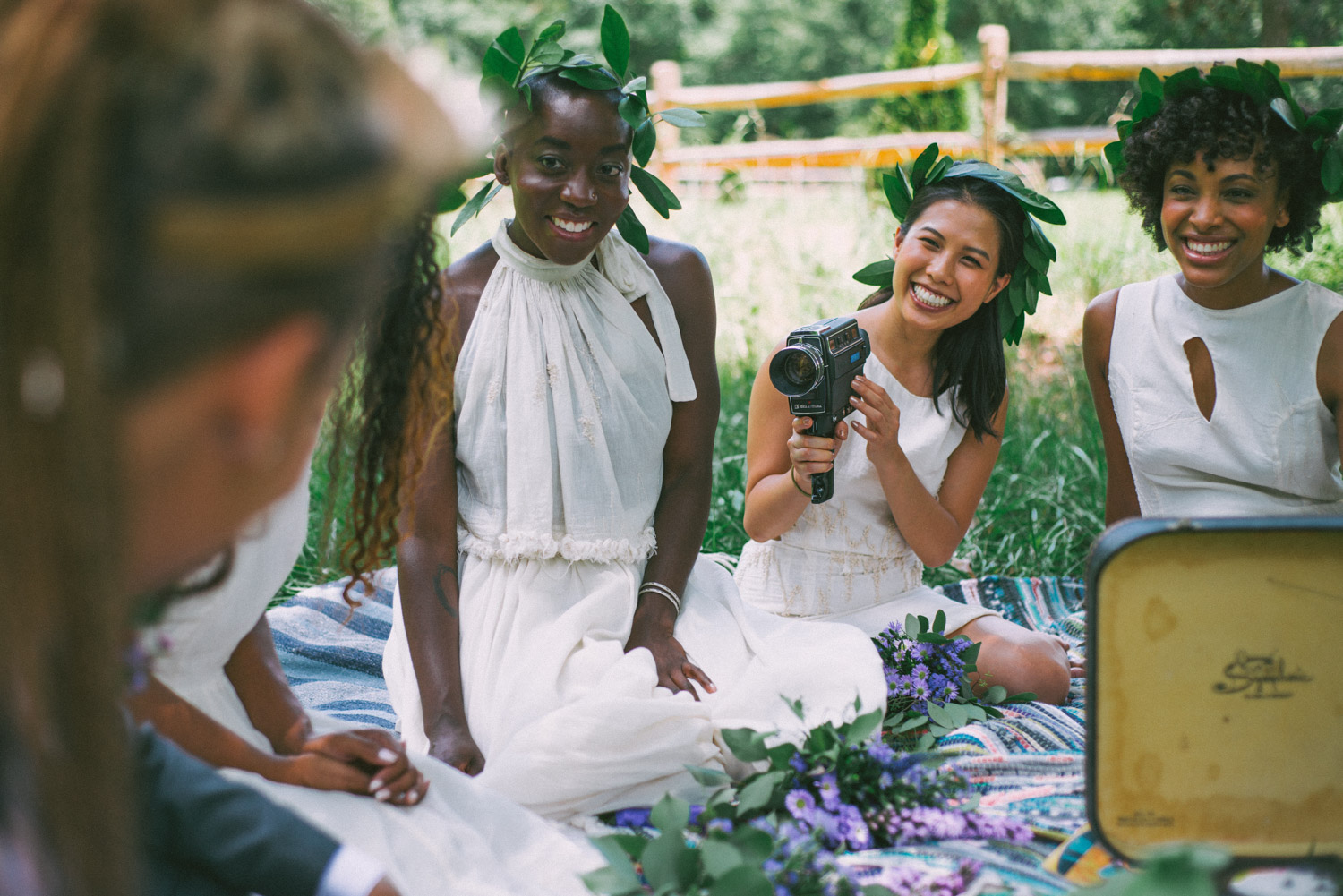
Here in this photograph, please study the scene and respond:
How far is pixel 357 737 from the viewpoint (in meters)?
1.79

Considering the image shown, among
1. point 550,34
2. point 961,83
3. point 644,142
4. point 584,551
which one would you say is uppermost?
point 961,83

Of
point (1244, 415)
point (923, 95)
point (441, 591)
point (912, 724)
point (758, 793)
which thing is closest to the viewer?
point (758, 793)

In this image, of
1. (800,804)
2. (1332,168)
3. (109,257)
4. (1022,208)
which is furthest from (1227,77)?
(109,257)

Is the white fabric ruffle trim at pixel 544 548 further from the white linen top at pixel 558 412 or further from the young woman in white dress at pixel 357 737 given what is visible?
the young woman in white dress at pixel 357 737

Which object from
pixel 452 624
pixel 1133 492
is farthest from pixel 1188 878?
pixel 1133 492

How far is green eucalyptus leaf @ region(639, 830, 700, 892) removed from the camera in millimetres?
1525

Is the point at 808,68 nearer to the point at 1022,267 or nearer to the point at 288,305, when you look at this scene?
the point at 1022,267

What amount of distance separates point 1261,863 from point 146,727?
54.1 inches

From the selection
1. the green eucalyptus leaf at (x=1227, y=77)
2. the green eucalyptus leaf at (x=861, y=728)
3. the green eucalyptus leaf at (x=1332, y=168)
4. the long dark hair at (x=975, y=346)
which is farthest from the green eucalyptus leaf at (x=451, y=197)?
the green eucalyptus leaf at (x=1332, y=168)

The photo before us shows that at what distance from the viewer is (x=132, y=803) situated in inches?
31.6

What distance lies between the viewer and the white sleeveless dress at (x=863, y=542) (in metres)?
2.80

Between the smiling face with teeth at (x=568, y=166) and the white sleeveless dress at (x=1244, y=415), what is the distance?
4.89 feet

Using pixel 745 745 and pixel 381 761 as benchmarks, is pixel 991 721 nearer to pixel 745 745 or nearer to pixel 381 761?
pixel 745 745

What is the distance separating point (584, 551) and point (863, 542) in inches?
29.7
